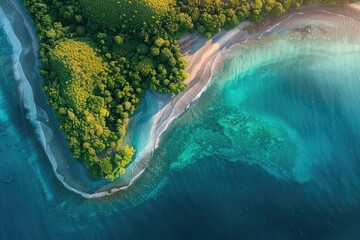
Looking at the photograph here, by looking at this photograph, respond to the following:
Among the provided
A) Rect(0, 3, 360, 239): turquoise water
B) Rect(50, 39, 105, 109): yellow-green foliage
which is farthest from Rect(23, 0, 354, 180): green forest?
Rect(0, 3, 360, 239): turquoise water

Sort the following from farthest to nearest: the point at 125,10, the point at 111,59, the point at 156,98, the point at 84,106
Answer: the point at 156,98 < the point at 111,59 < the point at 84,106 < the point at 125,10

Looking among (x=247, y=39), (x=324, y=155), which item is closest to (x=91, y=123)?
(x=247, y=39)

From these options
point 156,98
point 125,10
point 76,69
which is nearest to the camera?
point 125,10

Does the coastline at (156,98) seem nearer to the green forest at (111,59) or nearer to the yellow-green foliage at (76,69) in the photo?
the green forest at (111,59)

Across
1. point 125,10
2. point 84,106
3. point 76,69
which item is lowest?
point 84,106

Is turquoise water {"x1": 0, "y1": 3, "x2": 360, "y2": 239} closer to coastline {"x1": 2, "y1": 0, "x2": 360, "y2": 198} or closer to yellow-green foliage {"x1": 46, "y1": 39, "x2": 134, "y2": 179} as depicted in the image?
coastline {"x1": 2, "y1": 0, "x2": 360, "y2": 198}

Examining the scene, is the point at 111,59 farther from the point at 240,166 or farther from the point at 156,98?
the point at 240,166

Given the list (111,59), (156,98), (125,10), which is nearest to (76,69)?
(111,59)
